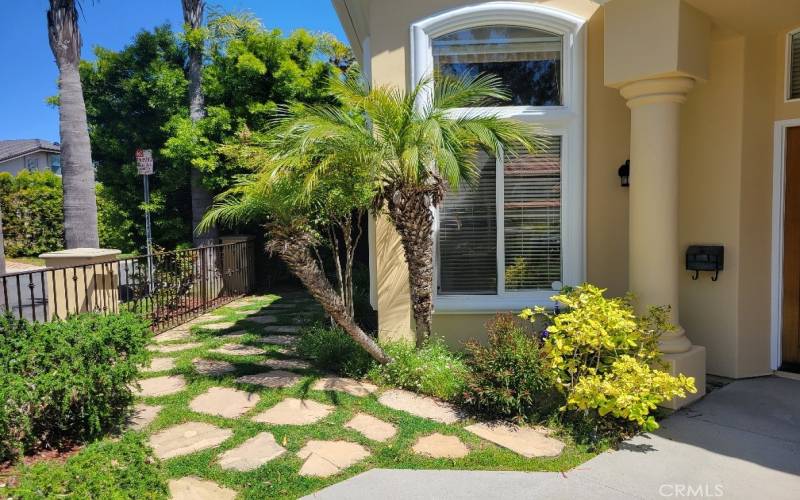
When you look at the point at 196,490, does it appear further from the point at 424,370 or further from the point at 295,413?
the point at 424,370

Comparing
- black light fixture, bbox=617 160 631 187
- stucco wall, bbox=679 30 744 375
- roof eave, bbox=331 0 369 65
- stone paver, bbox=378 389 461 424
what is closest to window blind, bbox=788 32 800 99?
stucco wall, bbox=679 30 744 375

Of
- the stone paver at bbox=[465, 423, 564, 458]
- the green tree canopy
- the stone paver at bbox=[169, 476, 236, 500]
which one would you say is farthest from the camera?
the green tree canopy

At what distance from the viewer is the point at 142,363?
4.19 meters

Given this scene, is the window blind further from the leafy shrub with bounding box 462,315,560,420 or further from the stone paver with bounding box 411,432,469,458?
the stone paver with bounding box 411,432,469,458

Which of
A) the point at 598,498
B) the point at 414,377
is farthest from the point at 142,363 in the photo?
the point at 598,498

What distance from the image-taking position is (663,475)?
11.4ft

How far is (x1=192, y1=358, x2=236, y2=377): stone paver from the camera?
561 cm

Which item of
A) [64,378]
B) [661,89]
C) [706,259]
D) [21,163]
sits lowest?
[64,378]

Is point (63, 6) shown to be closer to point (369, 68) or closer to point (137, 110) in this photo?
point (137, 110)

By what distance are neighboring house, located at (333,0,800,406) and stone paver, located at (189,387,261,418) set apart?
173 cm

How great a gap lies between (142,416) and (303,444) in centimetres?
151

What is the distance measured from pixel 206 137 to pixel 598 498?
9387 millimetres

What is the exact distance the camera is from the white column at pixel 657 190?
470 centimetres
